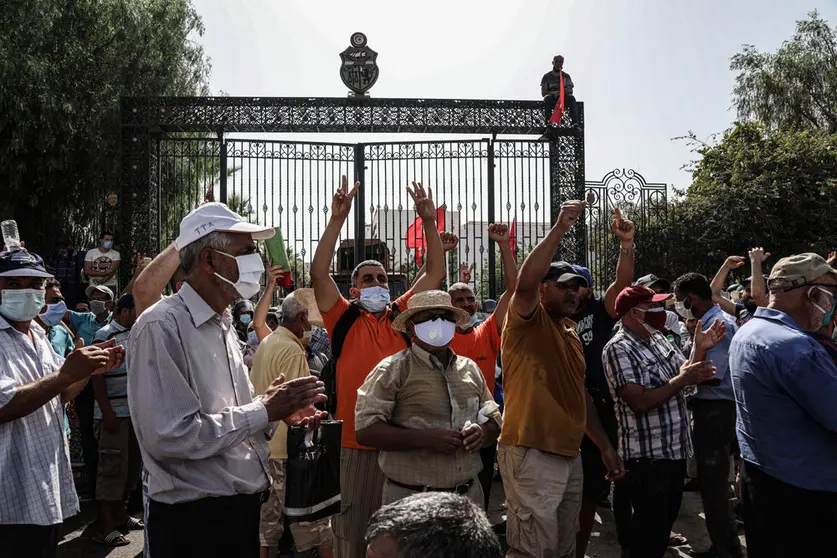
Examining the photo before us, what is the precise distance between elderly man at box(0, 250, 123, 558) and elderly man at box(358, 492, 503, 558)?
6.07 feet

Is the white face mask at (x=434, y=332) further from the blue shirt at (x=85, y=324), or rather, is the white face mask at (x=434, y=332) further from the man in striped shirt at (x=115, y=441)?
the blue shirt at (x=85, y=324)

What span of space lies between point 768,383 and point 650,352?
1.11 meters

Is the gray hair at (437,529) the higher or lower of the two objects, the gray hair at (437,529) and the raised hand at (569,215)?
the lower

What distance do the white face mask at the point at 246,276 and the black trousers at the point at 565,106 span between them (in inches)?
432

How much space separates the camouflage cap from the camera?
362 centimetres

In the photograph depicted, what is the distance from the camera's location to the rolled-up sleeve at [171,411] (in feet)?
7.89

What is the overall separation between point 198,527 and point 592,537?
472 cm

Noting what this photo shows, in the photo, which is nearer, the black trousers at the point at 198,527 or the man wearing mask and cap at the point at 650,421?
the black trousers at the point at 198,527

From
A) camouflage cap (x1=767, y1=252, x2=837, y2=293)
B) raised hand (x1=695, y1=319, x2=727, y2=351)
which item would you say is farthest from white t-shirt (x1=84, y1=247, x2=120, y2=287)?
camouflage cap (x1=767, y1=252, x2=837, y2=293)

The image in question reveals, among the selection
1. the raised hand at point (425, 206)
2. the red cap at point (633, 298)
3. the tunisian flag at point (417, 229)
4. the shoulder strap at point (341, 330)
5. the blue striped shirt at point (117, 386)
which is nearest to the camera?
the shoulder strap at point (341, 330)

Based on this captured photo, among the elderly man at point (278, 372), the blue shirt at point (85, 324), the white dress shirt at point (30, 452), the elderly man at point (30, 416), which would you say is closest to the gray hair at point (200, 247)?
the elderly man at point (30, 416)

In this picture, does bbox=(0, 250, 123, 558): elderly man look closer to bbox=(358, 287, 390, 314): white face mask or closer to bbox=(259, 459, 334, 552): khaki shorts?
bbox=(259, 459, 334, 552): khaki shorts

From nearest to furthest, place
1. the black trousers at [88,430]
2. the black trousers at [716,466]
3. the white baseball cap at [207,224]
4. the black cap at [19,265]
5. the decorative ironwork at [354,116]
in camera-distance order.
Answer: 1. the white baseball cap at [207,224]
2. the black cap at [19,265]
3. the black trousers at [716,466]
4. the black trousers at [88,430]
5. the decorative ironwork at [354,116]

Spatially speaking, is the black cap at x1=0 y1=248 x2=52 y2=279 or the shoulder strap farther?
the shoulder strap
